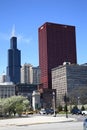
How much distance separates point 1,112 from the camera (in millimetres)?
93000

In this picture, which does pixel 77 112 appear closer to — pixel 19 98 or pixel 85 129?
pixel 19 98

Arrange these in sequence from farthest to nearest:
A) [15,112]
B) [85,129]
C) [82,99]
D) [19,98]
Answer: [82,99] → [19,98] → [15,112] → [85,129]

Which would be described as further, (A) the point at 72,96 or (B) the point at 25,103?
(A) the point at 72,96

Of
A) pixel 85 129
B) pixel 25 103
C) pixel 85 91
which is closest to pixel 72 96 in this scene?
pixel 85 91

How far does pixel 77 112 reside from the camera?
94875 millimetres

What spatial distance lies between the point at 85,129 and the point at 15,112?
71072 millimetres

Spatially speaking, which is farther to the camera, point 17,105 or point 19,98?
point 19,98

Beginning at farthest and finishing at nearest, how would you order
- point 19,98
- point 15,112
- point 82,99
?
point 82,99 < point 19,98 < point 15,112

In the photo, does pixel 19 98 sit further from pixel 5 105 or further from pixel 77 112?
pixel 77 112

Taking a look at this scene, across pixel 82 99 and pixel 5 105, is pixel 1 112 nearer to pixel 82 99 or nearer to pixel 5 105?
pixel 5 105

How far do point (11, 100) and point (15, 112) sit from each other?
474 cm

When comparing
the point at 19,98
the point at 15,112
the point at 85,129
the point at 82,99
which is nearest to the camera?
the point at 85,129

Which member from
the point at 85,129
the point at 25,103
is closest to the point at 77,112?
the point at 25,103

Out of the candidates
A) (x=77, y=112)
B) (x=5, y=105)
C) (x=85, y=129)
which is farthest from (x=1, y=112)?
(x=85, y=129)
